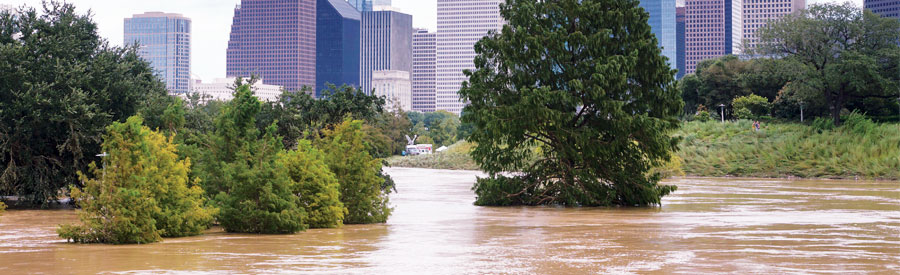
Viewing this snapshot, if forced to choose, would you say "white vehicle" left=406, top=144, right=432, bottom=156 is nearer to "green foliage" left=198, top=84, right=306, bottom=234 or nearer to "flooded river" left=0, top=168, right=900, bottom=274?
"flooded river" left=0, top=168, right=900, bottom=274

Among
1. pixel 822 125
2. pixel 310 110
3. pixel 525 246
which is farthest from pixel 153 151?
pixel 822 125

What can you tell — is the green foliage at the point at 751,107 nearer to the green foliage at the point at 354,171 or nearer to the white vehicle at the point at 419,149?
the white vehicle at the point at 419,149

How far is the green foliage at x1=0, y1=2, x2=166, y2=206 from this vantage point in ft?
101

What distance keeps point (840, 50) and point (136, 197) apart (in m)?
61.0

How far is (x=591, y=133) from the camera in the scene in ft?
105

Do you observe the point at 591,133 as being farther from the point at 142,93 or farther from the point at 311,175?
the point at 142,93

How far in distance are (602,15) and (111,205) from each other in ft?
59.4

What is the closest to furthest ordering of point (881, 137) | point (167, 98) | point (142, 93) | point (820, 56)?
point (142, 93) < point (167, 98) < point (881, 137) < point (820, 56)

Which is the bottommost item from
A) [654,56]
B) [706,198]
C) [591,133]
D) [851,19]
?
[706,198]

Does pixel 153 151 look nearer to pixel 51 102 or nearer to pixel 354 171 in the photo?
pixel 354 171

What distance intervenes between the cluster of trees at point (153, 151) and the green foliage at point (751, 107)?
47153 mm

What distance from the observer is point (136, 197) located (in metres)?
19.8

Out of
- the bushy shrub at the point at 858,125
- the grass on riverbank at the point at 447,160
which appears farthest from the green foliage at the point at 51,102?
the grass on riverbank at the point at 447,160

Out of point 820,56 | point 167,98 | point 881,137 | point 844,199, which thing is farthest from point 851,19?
point 167,98
